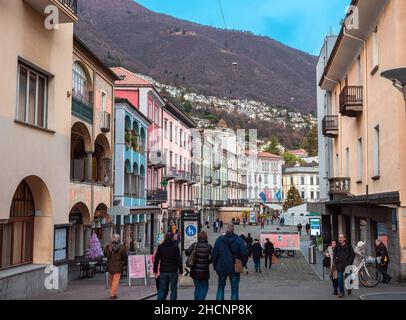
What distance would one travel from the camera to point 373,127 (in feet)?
69.6

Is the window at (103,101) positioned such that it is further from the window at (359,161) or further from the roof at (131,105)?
the window at (359,161)

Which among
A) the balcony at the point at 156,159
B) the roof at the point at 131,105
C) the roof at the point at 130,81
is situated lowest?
the balcony at the point at 156,159

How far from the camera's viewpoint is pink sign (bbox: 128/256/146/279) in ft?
63.3

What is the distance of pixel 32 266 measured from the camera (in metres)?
16.1

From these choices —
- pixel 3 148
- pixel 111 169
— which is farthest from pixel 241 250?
pixel 111 169

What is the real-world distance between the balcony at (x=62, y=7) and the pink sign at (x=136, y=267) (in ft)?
26.6

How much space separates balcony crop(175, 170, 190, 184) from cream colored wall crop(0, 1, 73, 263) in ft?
133

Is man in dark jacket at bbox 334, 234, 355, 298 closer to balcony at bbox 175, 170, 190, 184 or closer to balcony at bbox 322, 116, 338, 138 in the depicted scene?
balcony at bbox 322, 116, 338, 138

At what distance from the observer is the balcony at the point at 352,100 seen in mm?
22969

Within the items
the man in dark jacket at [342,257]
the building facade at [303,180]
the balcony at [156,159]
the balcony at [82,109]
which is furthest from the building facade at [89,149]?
the building facade at [303,180]

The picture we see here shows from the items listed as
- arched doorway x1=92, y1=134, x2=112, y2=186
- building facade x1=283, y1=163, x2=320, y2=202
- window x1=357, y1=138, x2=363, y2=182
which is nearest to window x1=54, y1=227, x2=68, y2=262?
arched doorway x1=92, y1=134, x2=112, y2=186

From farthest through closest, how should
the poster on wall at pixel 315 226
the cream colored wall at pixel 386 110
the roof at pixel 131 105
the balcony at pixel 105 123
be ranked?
the poster on wall at pixel 315 226 < the roof at pixel 131 105 < the balcony at pixel 105 123 < the cream colored wall at pixel 386 110

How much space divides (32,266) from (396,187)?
11208 mm

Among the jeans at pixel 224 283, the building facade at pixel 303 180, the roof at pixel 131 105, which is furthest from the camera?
the building facade at pixel 303 180
